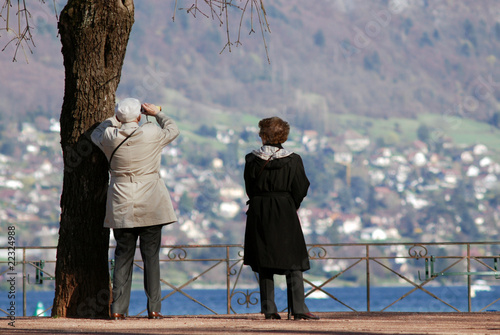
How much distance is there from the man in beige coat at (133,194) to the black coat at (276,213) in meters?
0.63

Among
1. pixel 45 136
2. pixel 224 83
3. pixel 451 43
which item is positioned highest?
pixel 451 43

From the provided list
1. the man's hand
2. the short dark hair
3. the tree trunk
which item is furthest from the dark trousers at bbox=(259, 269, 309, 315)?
the man's hand

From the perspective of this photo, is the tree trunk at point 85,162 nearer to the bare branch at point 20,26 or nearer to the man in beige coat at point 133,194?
the man in beige coat at point 133,194

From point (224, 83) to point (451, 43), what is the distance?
58386 mm

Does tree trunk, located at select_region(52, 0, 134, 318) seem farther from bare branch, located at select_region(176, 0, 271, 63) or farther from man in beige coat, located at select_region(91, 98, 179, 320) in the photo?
bare branch, located at select_region(176, 0, 271, 63)

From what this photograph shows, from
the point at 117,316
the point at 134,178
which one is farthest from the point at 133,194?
the point at 117,316

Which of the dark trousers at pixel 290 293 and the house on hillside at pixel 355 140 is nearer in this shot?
the dark trousers at pixel 290 293

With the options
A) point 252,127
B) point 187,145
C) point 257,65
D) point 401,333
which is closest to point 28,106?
point 187,145

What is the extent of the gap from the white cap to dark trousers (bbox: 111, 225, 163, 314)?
2.54 feet

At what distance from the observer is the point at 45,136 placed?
11262cm

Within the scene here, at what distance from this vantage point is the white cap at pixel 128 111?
19.0 ft

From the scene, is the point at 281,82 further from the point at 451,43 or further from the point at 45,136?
the point at 45,136

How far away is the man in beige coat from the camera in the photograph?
575cm

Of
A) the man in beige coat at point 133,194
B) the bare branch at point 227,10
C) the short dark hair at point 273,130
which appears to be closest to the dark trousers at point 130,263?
the man in beige coat at point 133,194
